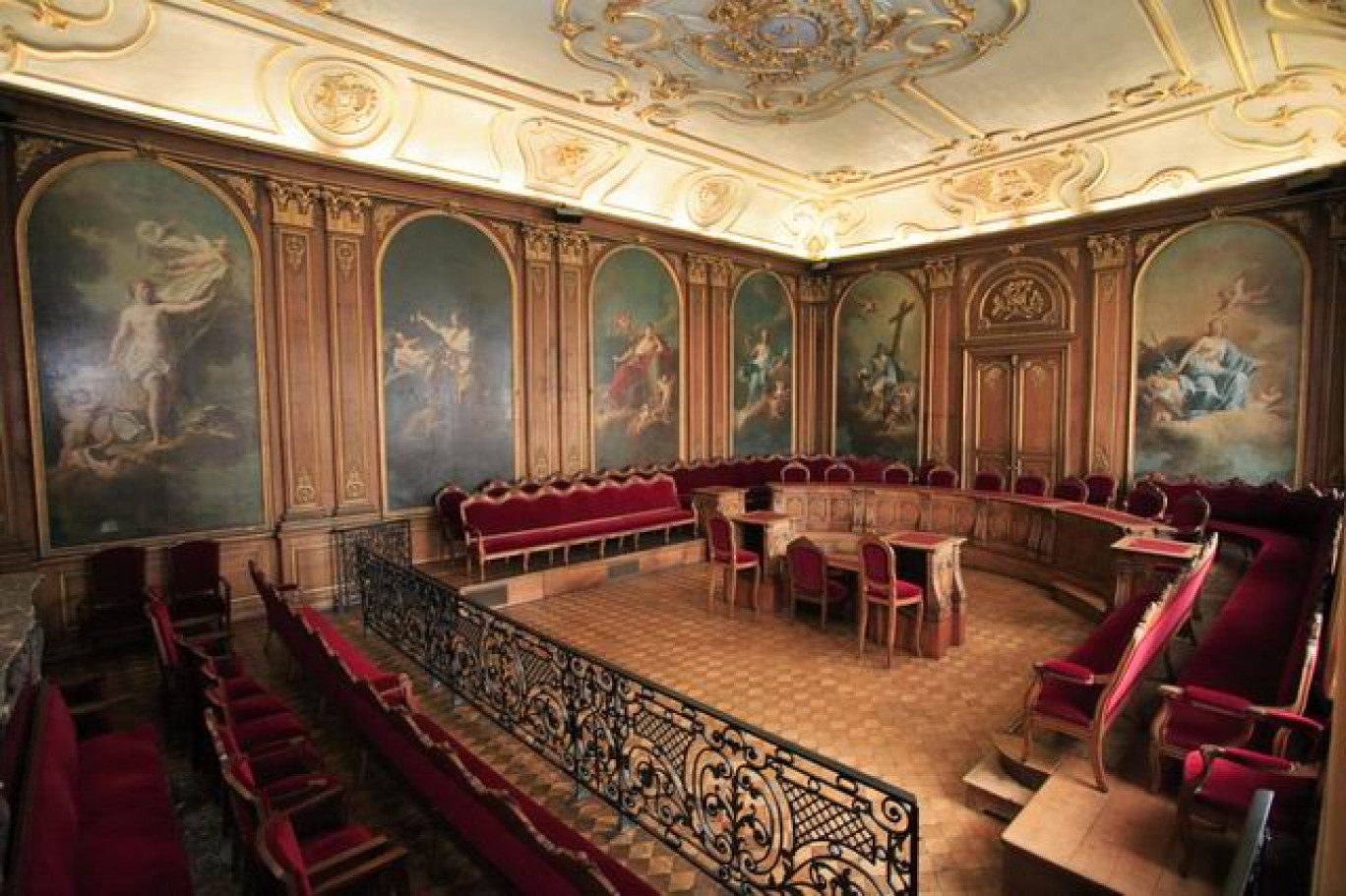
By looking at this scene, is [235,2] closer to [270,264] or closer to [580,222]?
[270,264]

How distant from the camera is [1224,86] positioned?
774cm

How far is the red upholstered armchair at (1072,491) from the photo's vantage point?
31.5 ft

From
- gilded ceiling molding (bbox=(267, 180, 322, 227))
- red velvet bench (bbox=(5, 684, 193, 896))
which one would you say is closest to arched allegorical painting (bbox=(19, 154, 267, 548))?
gilded ceiling molding (bbox=(267, 180, 322, 227))

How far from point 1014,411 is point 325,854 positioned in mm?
12063

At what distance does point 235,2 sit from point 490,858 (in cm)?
742

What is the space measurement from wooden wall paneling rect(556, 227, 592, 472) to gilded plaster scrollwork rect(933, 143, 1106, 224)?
258 inches

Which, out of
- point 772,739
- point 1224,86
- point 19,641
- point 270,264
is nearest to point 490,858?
point 772,739

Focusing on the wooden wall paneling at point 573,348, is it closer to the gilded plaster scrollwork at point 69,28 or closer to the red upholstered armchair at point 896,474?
the red upholstered armchair at point 896,474

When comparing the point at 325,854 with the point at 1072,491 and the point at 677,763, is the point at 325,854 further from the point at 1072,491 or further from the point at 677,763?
the point at 1072,491

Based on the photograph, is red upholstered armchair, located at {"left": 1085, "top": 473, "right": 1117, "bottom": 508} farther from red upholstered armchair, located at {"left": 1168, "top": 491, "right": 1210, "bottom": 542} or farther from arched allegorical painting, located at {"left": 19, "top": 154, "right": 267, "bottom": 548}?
arched allegorical painting, located at {"left": 19, "top": 154, "right": 267, "bottom": 548}

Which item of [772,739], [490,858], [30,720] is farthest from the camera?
[30,720]

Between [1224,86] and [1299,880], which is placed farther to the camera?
[1224,86]

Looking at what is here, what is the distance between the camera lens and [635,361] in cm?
1122

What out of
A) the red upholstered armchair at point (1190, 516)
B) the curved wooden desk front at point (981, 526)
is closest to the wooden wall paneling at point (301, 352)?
the curved wooden desk front at point (981, 526)
